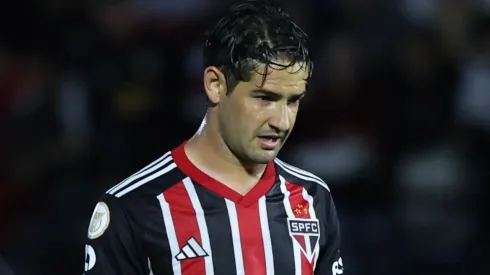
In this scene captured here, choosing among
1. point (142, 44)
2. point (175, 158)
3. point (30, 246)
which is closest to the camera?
point (175, 158)

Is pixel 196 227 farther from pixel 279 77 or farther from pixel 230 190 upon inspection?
pixel 279 77

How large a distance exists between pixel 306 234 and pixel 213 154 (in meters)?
0.32

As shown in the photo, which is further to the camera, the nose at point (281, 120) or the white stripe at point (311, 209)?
the white stripe at point (311, 209)

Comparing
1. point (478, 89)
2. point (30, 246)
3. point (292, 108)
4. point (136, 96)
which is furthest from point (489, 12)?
point (292, 108)

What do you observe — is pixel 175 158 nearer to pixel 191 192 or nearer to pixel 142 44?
pixel 191 192

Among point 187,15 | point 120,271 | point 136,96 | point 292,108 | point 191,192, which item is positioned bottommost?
point 120,271

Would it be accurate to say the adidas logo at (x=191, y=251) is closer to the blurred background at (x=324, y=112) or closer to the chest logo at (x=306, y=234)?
the chest logo at (x=306, y=234)

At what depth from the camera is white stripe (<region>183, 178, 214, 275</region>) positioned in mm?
2285

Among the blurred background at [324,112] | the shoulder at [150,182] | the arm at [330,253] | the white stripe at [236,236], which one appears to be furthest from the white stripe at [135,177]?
the blurred background at [324,112]

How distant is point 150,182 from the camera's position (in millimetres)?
2354

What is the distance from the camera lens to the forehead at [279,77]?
2.23m

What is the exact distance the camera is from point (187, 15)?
4902 mm

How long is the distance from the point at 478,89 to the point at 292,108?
2.77 metres

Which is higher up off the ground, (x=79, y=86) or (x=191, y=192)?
(x=79, y=86)
